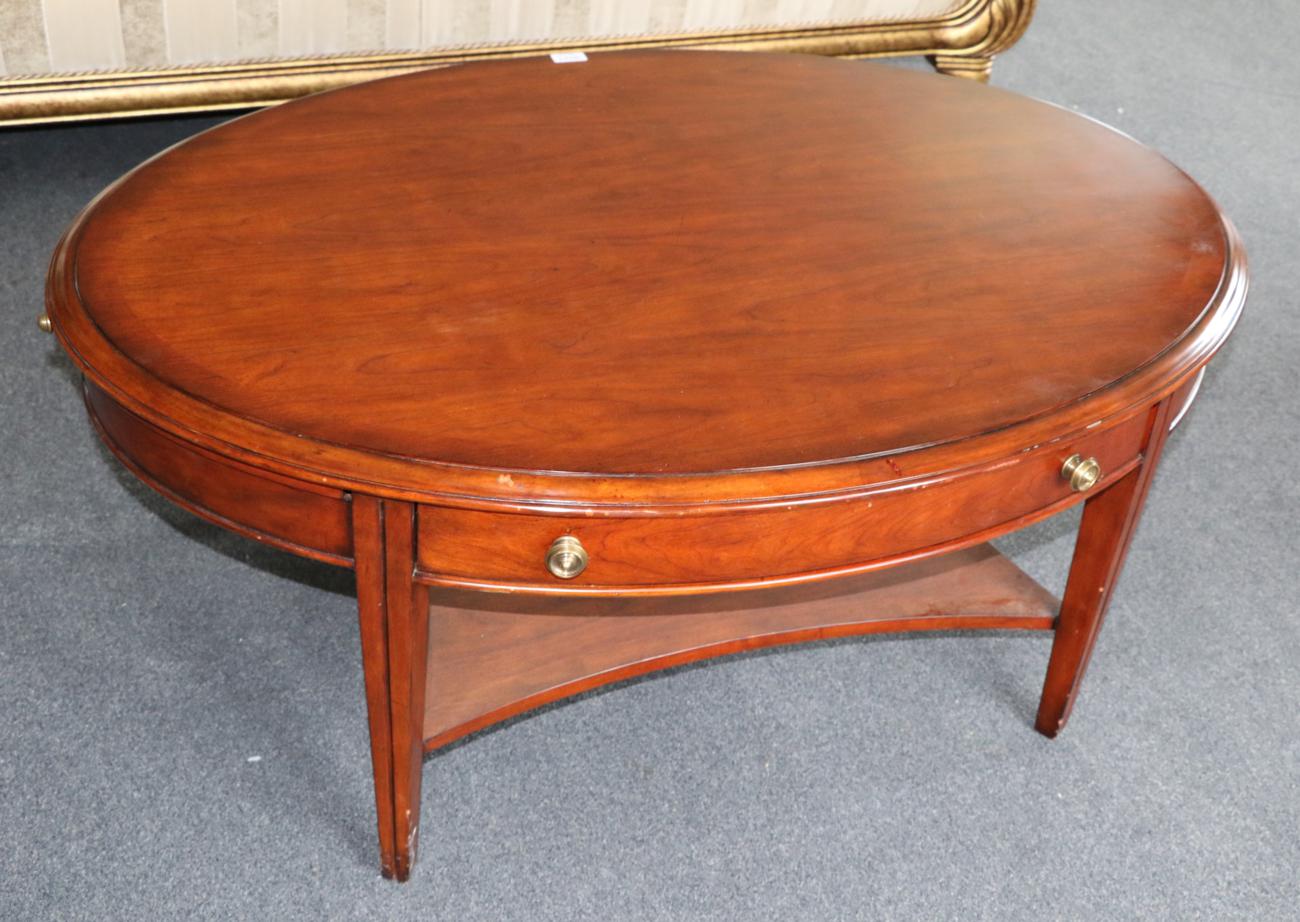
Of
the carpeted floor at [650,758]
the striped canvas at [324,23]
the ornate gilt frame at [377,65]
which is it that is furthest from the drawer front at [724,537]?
the striped canvas at [324,23]

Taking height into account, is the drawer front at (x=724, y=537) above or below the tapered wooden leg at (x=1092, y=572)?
above

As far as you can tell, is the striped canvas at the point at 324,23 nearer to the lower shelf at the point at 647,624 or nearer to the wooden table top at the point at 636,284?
the wooden table top at the point at 636,284

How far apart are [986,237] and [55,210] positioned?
57.0 inches

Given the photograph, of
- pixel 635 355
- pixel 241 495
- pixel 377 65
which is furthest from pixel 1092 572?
pixel 377 65

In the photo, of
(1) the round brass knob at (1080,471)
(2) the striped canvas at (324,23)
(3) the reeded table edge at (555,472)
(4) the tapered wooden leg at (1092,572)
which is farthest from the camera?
(2) the striped canvas at (324,23)

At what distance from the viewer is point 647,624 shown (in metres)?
1.27

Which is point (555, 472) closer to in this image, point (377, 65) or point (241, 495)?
point (241, 495)

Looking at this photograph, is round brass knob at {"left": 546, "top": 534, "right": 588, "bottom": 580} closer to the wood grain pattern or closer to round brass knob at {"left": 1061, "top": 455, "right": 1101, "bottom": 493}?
the wood grain pattern

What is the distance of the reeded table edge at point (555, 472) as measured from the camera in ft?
2.90

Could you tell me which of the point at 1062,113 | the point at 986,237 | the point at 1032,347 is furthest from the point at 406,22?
the point at 1032,347

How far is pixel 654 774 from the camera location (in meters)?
1.31

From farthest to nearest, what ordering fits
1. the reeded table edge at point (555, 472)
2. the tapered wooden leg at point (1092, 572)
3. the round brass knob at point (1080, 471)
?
the tapered wooden leg at point (1092, 572), the round brass knob at point (1080, 471), the reeded table edge at point (555, 472)

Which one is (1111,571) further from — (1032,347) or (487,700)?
(487,700)

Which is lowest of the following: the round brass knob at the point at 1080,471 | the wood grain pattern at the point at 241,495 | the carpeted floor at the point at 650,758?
the carpeted floor at the point at 650,758
